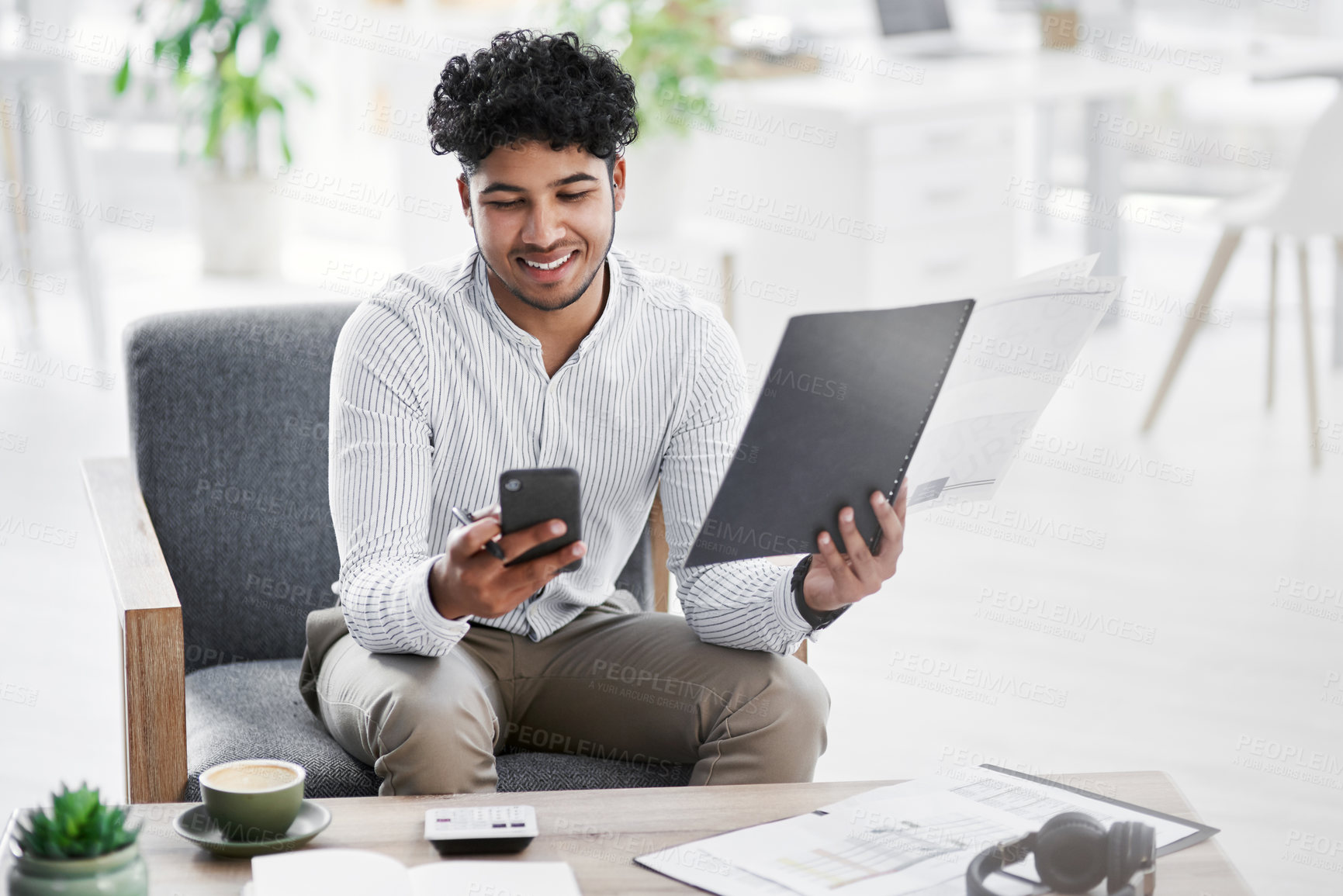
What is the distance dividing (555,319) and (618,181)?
6.6 inches

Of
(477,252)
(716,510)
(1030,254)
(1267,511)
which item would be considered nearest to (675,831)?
(716,510)

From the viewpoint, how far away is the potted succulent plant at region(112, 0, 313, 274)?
15.9ft

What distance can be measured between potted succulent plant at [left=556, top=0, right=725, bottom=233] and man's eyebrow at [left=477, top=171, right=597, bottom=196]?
1747 mm

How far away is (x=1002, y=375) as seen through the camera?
1399 millimetres

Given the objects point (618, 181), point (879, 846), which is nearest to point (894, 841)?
point (879, 846)

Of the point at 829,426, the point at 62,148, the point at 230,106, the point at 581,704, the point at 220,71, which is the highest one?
the point at 220,71

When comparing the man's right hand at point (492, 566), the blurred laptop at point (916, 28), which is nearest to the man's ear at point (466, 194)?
the man's right hand at point (492, 566)

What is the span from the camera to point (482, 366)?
1.61 m

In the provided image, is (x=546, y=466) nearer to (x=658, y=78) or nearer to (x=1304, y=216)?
(x=658, y=78)

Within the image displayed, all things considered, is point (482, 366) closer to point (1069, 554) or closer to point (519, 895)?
point (519, 895)

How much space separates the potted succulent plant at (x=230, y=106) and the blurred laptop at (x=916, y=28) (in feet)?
6.22

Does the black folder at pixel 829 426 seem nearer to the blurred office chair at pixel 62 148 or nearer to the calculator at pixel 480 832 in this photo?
the calculator at pixel 480 832

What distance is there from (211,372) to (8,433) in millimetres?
2499

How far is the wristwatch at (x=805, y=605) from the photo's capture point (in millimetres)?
1492
